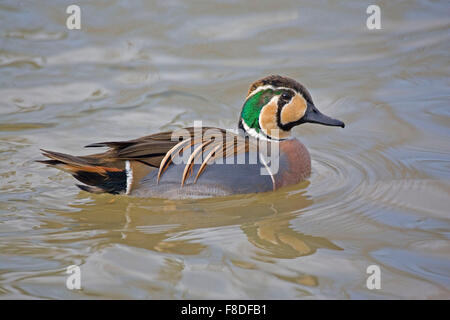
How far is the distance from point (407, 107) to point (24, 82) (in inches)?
203

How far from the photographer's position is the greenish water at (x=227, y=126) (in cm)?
545

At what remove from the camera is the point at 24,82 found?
32.0ft

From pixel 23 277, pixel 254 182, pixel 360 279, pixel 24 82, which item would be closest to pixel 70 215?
pixel 23 277

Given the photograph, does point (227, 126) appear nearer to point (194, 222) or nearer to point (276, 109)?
point (276, 109)

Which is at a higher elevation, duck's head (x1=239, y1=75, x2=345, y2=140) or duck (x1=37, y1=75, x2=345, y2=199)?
duck's head (x1=239, y1=75, x2=345, y2=140)

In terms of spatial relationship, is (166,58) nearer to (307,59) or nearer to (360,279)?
(307,59)

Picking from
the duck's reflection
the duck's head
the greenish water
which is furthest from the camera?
the duck's head

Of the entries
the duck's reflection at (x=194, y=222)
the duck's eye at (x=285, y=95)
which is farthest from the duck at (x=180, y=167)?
the duck's eye at (x=285, y=95)

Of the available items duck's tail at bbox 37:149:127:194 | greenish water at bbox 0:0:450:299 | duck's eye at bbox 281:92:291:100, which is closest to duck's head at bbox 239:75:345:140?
duck's eye at bbox 281:92:291:100

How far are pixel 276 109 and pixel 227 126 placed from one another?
155 centimetres

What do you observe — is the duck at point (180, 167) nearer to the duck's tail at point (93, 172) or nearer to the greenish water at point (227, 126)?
the duck's tail at point (93, 172)

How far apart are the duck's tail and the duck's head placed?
4.76 ft

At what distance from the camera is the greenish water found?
214 inches

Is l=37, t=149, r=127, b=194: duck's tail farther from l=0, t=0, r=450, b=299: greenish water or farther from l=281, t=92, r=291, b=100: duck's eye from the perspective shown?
l=281, t=92, r=291, b=100: duck's eye
